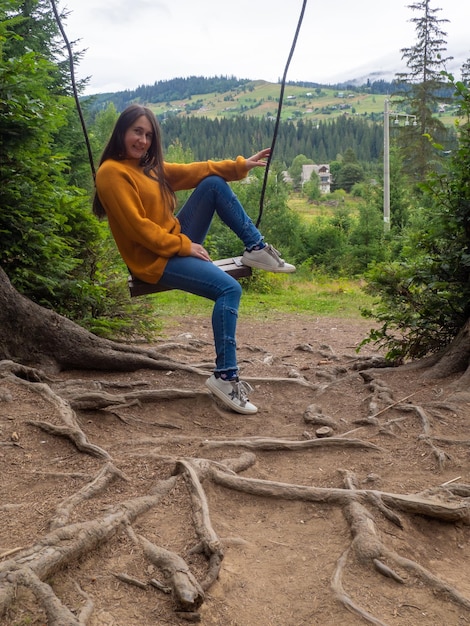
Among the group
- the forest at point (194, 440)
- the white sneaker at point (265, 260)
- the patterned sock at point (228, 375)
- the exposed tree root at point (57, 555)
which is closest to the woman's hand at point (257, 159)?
the white sneaker at point (265, 260)

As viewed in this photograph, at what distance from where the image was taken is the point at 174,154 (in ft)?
147

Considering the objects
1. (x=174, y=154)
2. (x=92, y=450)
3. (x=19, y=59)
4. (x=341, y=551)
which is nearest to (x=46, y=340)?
(x=92, y=450)

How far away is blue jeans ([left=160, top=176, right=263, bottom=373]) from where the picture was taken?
181 inches

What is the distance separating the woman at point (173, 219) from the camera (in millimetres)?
4445

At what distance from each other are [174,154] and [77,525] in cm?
4403

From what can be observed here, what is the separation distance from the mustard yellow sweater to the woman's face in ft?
0.26

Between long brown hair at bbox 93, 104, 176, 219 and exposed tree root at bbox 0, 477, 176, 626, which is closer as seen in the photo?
exposed tree root at bbox 0, 477, 176, 626

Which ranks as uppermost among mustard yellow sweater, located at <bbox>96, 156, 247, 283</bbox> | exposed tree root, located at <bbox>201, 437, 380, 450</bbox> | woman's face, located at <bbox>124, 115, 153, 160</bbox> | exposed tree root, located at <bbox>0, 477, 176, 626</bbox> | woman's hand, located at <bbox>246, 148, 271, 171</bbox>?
woman's face, located at <bbox>124, 115, 153, 160</bbox>

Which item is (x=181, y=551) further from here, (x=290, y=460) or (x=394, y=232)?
(x=394, y=232)

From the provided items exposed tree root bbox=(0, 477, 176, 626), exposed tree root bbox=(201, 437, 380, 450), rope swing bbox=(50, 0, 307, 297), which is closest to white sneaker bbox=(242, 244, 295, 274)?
rope swing bbox=(50, 0, 307, 297)

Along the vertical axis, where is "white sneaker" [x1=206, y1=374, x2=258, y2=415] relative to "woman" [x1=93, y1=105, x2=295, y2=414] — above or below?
below

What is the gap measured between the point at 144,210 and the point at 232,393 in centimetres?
155

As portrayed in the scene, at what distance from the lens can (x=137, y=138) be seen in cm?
454

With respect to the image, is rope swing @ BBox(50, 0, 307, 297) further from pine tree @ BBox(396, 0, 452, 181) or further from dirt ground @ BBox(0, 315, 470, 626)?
pine tree @ BBox(396, 0, 452, 181)
